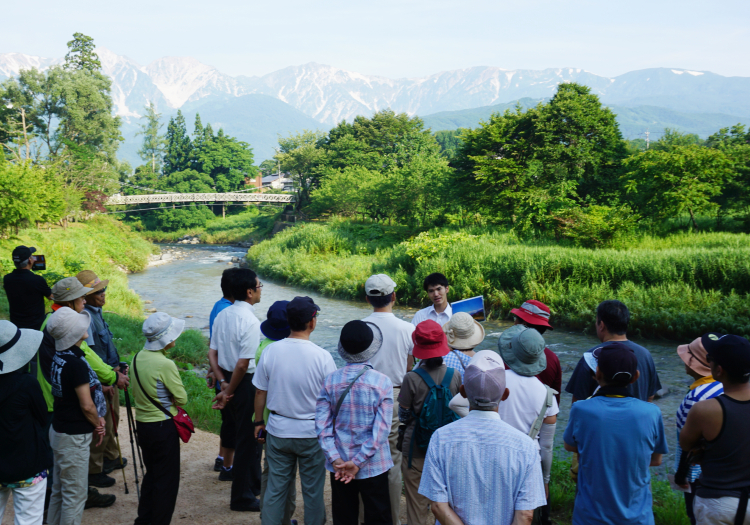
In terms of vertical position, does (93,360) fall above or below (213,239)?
above

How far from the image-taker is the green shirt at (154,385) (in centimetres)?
371

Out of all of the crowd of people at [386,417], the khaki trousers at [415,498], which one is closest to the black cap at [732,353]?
the crowd of people at [386,417]

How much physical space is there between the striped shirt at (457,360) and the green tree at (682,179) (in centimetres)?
1694

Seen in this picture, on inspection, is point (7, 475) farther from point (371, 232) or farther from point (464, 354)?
point (371, 232)

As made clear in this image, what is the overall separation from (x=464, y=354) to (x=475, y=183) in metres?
21.2

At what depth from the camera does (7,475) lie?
2936mm

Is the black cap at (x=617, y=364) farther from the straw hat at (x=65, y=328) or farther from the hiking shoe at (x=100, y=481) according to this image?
the hiking shoe at (x=100, y=481)

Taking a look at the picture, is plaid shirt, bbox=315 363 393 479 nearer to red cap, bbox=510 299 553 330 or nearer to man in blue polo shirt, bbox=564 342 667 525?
man in blue polo shirt, bbox=564 342 667 525

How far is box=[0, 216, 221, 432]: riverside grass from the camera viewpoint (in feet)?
26.7

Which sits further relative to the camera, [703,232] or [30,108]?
[30,108]

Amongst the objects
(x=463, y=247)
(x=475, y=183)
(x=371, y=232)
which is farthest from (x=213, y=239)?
(x=463, y=247)

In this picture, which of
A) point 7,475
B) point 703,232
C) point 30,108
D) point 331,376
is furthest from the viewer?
point 30,108

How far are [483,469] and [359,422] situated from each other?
1.00 metres

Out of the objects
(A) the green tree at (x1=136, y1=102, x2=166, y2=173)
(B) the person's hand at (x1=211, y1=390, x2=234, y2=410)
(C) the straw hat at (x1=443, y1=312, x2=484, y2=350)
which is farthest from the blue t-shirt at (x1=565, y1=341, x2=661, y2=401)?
(A) the green tree at (x1=136, y1=102, x2=166, y2=173)
